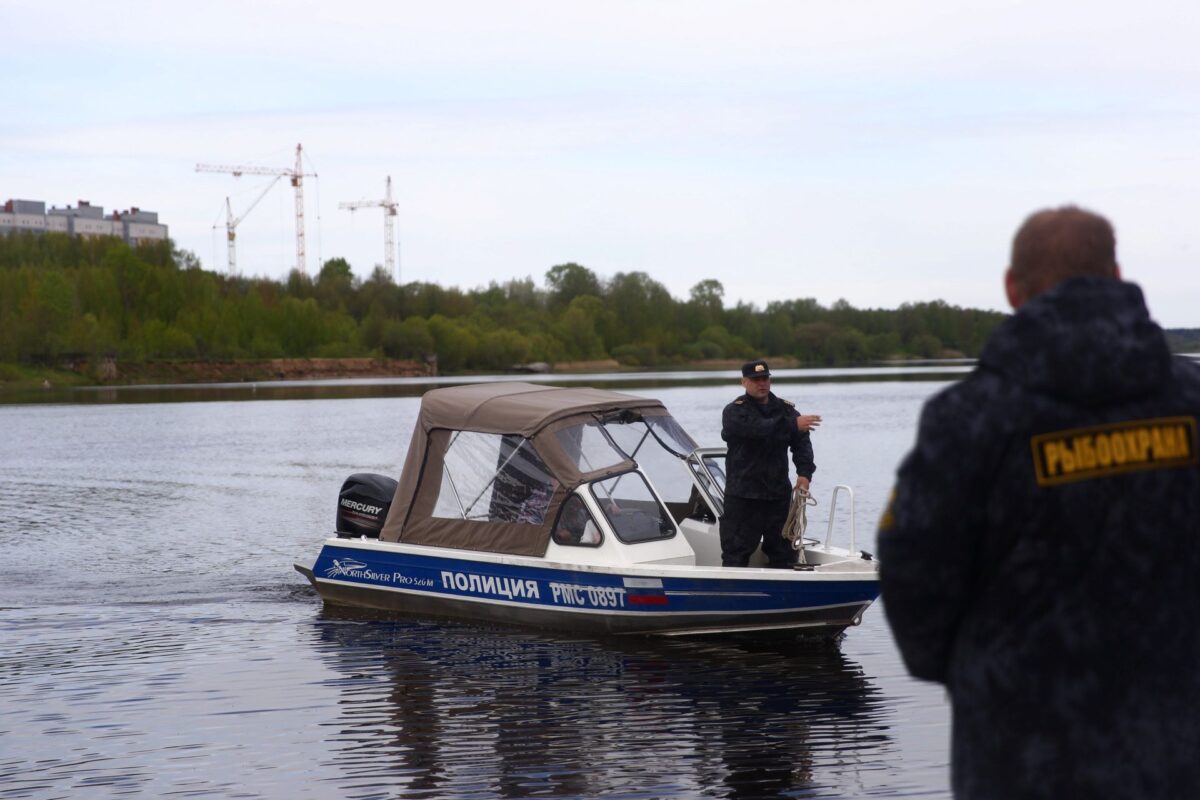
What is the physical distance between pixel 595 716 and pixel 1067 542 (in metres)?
8.00

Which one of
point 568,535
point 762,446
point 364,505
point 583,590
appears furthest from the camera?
point 364,505

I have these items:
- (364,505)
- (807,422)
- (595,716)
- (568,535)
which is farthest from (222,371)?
(595,716)

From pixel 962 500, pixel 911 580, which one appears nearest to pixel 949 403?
pixel 962 500

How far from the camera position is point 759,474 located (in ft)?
39.0

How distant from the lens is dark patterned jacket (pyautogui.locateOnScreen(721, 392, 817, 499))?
460 inches

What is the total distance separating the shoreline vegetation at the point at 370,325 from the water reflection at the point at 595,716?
111085mm

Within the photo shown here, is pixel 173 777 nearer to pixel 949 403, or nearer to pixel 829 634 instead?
pixel 829 634

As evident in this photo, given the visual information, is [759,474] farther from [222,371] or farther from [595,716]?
[222,371]

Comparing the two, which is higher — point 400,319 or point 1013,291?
point 400,319

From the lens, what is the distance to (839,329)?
177750 millimetres

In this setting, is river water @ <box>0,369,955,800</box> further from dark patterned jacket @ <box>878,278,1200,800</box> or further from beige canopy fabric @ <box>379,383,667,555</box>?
dark patterned jacket @ <box>878,278,1200,800</box>

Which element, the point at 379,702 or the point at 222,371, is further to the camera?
the point at 222,371

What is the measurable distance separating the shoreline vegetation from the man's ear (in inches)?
4735

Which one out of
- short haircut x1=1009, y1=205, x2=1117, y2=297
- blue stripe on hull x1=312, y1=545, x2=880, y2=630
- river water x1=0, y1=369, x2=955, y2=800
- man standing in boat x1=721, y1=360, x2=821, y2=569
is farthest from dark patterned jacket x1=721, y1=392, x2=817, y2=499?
short haircut x1=1009, y1=205, x2=1117, y2=297
